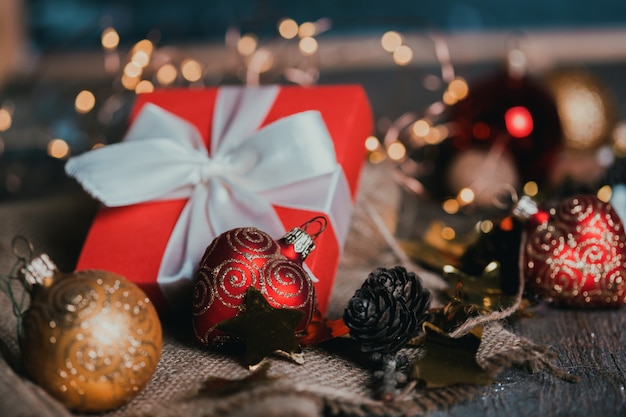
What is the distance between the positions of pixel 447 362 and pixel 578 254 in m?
0.23

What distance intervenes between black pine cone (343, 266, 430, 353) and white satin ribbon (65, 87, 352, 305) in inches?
6.8

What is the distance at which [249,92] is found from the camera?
3.22 feet

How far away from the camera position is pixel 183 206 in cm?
89

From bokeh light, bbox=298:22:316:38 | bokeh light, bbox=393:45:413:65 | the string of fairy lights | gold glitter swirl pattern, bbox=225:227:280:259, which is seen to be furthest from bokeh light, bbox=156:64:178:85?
gold glitter swirl pattern, bbox=225:227:280:259

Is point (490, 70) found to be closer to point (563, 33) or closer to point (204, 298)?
point (563, 33)

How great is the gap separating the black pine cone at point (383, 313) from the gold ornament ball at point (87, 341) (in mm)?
181

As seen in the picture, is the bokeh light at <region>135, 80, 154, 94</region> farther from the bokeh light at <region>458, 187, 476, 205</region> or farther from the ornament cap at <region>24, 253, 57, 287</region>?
the ornament cap at <region>24, 253, 57, 287</region>

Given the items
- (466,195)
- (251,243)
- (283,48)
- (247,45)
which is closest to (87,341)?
(251,243)

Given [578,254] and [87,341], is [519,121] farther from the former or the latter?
[87,341]

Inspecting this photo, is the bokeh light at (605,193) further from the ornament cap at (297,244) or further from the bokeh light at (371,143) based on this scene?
the ornament cap at (297,244)

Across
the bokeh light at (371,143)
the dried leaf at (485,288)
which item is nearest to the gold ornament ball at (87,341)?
the dried leaf at (485,288)

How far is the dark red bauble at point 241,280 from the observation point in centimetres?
70

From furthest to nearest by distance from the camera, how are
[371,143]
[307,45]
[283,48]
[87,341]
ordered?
[283,48], [307,45], [371,143], [87,341]

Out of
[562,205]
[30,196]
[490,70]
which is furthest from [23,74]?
[562,205]
